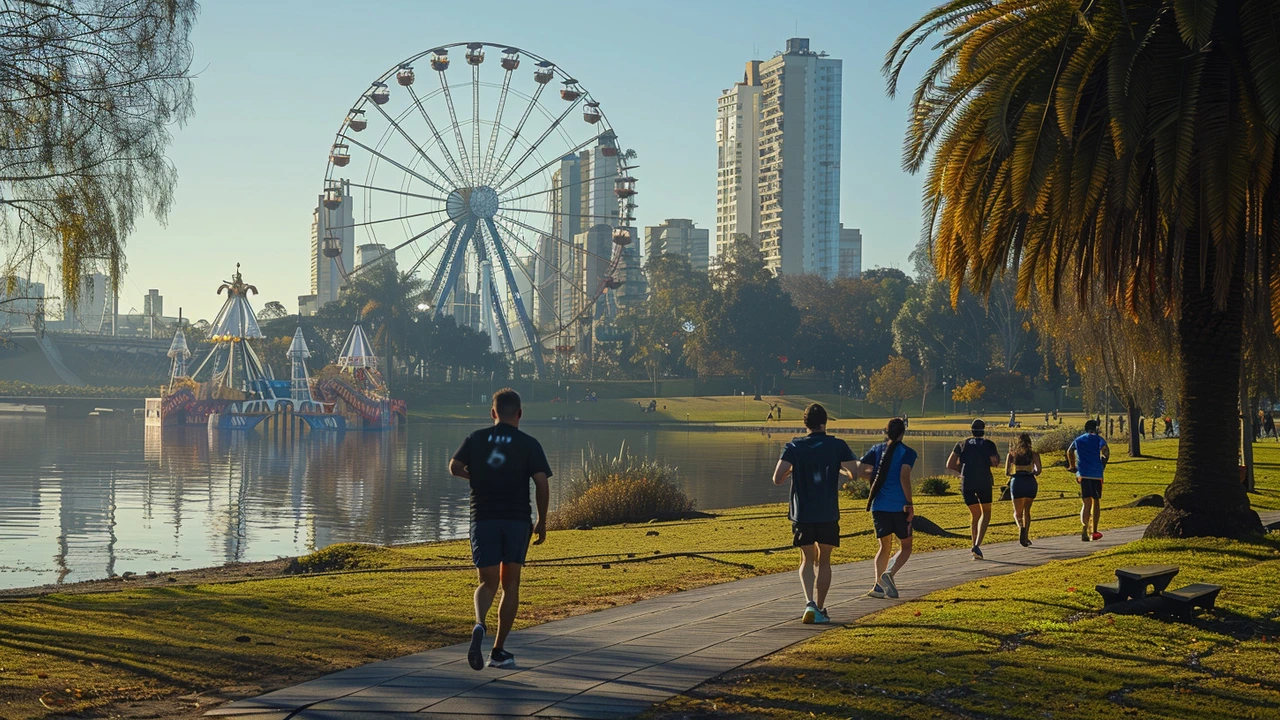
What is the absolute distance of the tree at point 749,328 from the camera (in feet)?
376

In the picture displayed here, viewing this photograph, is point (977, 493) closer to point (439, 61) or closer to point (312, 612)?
point (312, 612)

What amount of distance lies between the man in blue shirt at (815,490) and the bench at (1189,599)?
2.49 metres

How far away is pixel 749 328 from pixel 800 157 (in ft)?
277

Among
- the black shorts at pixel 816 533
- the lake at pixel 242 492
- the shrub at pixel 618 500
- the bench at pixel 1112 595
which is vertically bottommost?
the lake at pixel 242 492

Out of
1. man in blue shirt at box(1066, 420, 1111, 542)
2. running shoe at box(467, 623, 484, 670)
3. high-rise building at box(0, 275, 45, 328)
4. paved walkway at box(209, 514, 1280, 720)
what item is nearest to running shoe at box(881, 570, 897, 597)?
paved walkway at box(209, 514, 1280, 720)

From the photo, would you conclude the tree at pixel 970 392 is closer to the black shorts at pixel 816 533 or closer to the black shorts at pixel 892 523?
the black shorts at pixel 892 523

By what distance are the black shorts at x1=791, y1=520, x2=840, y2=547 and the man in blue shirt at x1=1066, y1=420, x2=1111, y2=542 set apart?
26.1ft

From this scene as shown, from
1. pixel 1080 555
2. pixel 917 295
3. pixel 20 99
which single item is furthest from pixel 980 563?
pixel 917 295

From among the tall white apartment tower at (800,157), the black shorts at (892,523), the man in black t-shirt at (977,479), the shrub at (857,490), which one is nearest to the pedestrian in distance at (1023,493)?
the man in black t-shirt at (977,479)

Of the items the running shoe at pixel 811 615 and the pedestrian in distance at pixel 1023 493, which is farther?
the pedestrian in distance at pixel 1023 493

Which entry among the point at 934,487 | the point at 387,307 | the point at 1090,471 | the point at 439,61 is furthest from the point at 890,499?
the point at 387,307

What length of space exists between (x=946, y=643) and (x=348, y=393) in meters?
85.9

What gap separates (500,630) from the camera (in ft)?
26.2

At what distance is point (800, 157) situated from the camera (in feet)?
631
